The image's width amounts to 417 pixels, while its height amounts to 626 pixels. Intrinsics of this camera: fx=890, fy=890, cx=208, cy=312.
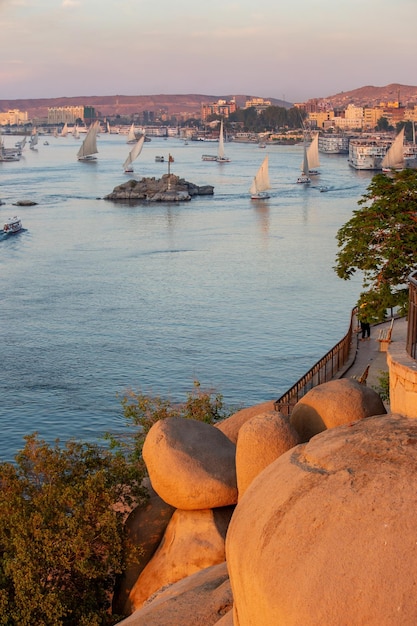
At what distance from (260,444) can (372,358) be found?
1369cm

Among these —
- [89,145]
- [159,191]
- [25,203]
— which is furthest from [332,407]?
[89,145]

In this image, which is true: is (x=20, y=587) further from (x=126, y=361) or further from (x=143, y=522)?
(x=126, y=361)

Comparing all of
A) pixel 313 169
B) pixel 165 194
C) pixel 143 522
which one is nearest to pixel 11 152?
pixel 313 169

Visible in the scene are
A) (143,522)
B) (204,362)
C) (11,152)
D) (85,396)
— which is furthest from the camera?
(11,152)

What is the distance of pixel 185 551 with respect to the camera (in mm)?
10875

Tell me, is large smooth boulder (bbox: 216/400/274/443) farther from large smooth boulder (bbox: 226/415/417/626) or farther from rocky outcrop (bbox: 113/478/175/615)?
large smooth boulder (bbox: 226/415/417/626)

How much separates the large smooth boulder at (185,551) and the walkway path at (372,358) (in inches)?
323

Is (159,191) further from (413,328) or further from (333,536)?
(333,536)

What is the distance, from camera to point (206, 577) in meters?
9.45

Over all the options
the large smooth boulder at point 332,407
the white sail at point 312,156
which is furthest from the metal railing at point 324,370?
the white sail at point 312,156

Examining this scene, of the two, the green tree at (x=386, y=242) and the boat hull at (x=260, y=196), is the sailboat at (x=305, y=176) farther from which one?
the green tree at (x=386, y=242)

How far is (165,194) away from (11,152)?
327ft

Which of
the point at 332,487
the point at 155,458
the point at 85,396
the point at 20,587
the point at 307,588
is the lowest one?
the point at 85,396

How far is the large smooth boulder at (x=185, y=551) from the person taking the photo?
10.8m
